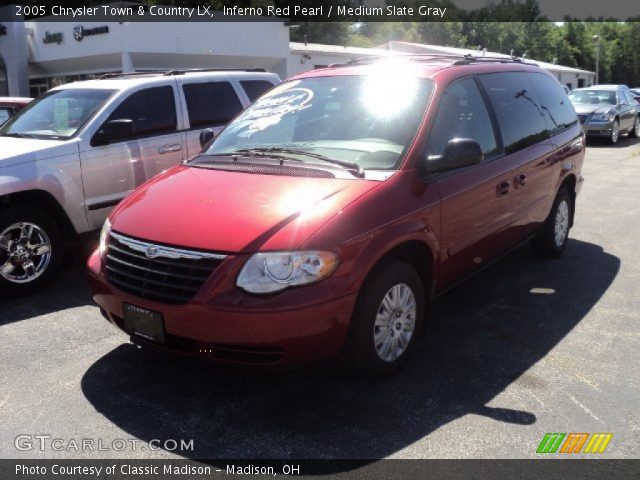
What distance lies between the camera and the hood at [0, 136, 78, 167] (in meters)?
5.62

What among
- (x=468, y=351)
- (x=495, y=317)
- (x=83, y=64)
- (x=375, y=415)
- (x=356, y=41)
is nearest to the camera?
Result: (x=375, y=415)

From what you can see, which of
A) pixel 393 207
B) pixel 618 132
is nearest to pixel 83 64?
pixel 618 132

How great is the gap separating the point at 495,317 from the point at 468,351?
0.75 m

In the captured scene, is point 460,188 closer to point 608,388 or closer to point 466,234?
point 466,234

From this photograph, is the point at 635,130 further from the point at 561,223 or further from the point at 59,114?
the point at 59,114

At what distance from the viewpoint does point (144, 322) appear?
11.9 ft

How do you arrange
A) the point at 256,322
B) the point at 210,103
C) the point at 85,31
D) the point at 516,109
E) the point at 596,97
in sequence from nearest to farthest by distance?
the point at 256,322, the point at 516,109, the point at 210,103, the point at 596,97, the point at 85,31

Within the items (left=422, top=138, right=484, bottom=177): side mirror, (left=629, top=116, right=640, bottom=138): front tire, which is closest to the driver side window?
(left=422, top=138, right=484, bottom=177): side mirror

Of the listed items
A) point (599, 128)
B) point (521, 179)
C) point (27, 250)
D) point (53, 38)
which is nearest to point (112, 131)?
point (27, 250)

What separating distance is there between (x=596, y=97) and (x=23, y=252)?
1844 cm

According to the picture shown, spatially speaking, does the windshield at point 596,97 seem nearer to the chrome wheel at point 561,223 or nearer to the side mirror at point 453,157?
the chrome wheel at point 561,223

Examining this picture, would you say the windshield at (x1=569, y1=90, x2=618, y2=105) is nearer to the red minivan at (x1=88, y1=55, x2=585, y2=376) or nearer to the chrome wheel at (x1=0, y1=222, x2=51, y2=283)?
the red minivan at (x1=88, y1=55, x2=585, y2=376)

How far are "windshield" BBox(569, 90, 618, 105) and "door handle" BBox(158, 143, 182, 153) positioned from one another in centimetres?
1623

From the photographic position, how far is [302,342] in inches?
134
